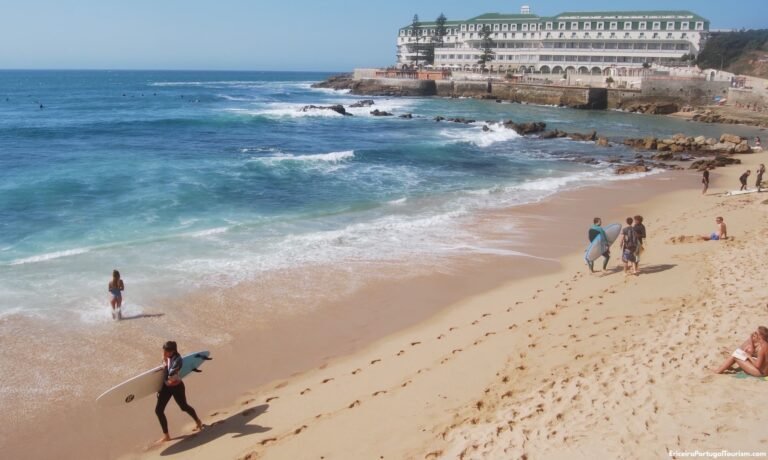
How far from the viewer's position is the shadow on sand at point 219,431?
289 inches

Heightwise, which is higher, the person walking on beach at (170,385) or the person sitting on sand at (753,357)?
the person sitting on sand at (753,357)

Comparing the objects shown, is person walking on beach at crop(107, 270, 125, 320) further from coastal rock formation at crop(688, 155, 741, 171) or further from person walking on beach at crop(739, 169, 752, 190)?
coastal rock formation at crop(688, 155, 741, 171)

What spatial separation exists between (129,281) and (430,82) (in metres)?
77.7

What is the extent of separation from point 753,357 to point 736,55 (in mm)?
96019

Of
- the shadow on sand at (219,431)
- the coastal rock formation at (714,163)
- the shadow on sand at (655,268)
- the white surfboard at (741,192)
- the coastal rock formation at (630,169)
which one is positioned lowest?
the shadow on sand at (219,431)

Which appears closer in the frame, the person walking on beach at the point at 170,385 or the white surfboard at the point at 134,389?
the person walking on beach at the point at 170,385

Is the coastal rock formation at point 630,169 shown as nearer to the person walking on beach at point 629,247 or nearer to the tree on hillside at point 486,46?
the person walking on beach at point 629,247

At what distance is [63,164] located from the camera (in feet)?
89.5

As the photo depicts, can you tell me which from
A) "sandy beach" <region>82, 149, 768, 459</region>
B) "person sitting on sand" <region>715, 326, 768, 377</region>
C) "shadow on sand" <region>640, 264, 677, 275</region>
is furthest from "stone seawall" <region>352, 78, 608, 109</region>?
"person sitting on sand" <region>715, 326, 768, 377</region>

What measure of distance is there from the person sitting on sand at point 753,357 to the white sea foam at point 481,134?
32015mm

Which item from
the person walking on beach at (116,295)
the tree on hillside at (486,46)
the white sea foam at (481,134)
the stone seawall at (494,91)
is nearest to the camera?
the person walking on beach at (116,295)

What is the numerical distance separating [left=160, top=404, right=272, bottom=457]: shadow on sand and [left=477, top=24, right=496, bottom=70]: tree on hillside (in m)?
97.8

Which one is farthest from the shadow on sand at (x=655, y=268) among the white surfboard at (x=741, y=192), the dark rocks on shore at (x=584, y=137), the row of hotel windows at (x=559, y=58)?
the row of hotel windows at (x=559, y=58)

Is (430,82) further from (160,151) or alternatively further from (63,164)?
(63,164)
